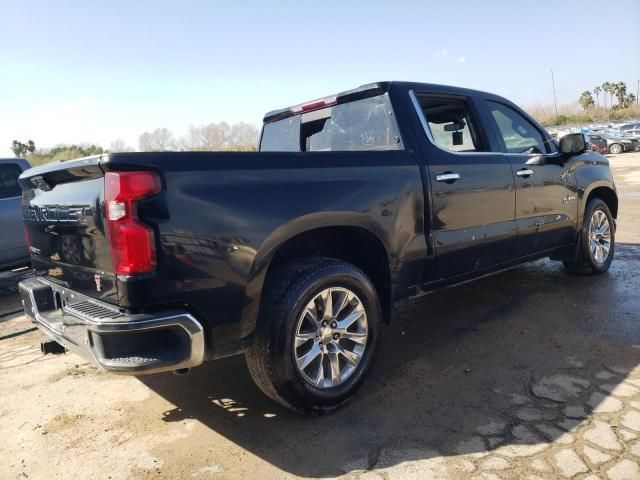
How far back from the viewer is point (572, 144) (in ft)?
14.9

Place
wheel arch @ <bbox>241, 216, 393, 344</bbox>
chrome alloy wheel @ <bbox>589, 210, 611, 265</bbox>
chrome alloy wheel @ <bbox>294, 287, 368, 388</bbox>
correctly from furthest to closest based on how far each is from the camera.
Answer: chrome alloy wheel @ <bbox>589, 210, 611, 265</bbox>
chrome alloy wheel @ <bbox>294, 287, 368, 388</bbox>
wheel arch @ <bbox>241, 216, 393, 344</bbox>

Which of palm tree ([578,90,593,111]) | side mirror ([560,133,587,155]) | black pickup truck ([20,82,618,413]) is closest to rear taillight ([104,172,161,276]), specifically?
black pickup truck ([20,82,618,413])

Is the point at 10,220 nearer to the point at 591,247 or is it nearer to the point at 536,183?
the point at 536,183

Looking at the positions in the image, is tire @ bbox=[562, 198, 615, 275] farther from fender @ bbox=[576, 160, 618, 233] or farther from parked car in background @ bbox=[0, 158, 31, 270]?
parked car in background @ bbox=[0, 158, 31, 270]

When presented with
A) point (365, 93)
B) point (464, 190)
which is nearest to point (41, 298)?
point (365, 93)

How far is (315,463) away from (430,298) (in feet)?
9.48

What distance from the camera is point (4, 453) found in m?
2.68

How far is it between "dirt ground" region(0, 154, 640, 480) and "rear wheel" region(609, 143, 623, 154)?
30.4 m

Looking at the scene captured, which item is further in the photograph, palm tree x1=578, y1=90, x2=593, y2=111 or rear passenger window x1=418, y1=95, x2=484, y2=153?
palm tree x1=578, y1=90, x2=593, y2=111

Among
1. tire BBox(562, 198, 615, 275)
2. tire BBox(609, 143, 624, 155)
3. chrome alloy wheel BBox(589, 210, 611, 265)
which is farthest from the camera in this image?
tire BBox(609, 143, 624, 155)

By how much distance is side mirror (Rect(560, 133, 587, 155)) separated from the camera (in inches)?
179

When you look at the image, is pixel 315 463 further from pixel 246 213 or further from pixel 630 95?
pixel 630 95

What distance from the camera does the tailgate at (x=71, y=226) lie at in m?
2.32

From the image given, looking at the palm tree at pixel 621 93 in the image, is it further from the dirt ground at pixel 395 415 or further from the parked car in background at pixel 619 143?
the dirt ground at pixel 395 415
